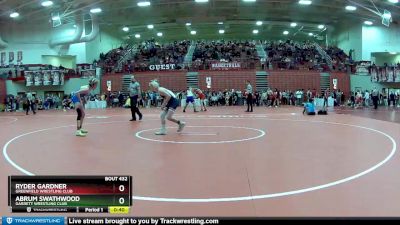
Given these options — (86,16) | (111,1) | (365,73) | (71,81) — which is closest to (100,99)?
(71,81)

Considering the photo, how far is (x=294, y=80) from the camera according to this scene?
1393 inches

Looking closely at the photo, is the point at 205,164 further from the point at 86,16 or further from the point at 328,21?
the point at 328,21

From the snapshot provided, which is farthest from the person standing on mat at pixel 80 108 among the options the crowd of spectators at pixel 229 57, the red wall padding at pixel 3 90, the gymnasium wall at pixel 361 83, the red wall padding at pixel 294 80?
the gymnasium wall at pixel 361 83

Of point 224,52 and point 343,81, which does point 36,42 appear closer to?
point 224,52

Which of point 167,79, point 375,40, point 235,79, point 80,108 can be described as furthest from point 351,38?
point 80,108

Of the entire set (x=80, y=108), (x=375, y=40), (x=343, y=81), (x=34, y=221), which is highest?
(x=375, y=40)

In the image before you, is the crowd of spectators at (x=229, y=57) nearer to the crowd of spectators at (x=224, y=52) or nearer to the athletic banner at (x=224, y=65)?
the crowd of spectators at (x=224, y=52)

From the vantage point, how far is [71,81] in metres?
37.7

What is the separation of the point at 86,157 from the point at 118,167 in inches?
47.6

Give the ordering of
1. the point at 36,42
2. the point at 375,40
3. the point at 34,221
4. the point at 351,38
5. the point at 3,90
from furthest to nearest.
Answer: the point at 351,38, the point at 36,42, the point at 375,40, the point at 3,90, the point at 34,221
